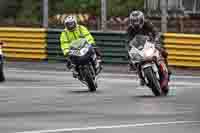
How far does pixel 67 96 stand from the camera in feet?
53.9

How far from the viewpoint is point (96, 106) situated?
46.8 ft

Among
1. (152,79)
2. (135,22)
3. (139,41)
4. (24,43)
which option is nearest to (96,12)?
(24,43)

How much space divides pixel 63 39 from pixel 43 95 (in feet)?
6.48

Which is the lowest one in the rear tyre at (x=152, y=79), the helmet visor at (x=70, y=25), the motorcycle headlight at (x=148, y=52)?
the rear tyre at (x=152, y=79)

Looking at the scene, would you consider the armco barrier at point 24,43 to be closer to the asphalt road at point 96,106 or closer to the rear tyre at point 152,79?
the asphalt road at point 96,106

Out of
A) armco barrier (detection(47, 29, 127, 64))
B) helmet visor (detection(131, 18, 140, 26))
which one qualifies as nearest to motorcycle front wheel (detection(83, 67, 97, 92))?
helmet visor (detection(131, 18, 140, 26))

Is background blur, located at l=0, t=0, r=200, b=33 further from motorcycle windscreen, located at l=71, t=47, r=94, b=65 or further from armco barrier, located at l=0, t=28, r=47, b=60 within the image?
motorcycle windscreen, located at l=71, t=47, r=94, b=65

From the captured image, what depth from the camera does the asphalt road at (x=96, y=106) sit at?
37.0 feet

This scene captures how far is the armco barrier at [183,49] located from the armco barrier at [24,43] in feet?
13.1

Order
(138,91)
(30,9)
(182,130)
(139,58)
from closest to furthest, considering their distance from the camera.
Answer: (182,130), (139,58), (138,91), (30,9)

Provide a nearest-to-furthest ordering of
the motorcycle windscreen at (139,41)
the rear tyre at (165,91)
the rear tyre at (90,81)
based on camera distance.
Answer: the motorcycle windscreen at (139,41) → the rear tyre at (165,91) → the rear tyre at (90,81)

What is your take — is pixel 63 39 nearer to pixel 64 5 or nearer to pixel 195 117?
pixel 195 117

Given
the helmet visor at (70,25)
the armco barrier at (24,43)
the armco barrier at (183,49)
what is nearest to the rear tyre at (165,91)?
the helmet visor at (70,25)

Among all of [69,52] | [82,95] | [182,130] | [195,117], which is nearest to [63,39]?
[69,52]
